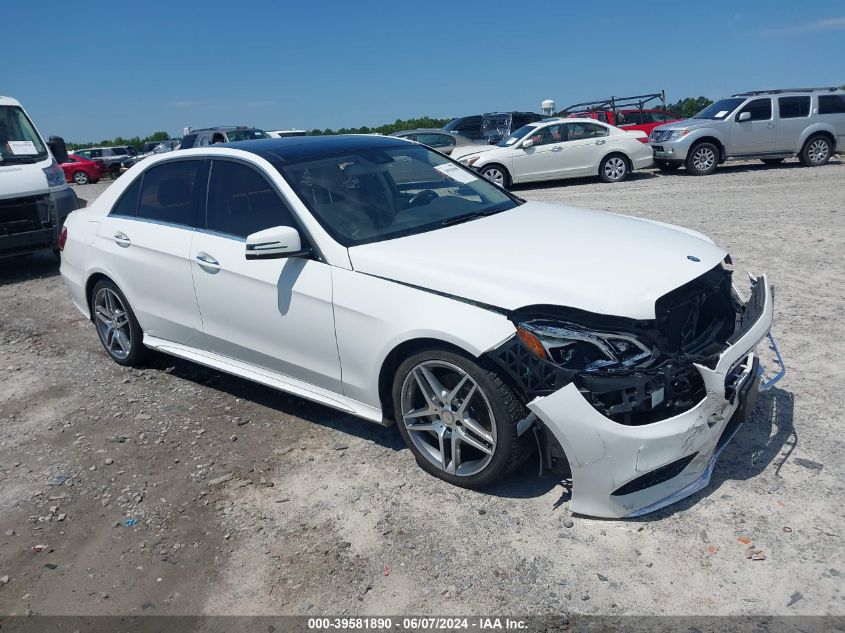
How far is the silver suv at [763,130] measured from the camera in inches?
639

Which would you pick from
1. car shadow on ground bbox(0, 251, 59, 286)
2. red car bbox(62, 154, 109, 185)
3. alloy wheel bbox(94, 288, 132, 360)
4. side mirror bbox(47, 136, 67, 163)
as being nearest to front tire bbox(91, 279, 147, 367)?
alloy wheel bbox(94, 288, 132, 360)

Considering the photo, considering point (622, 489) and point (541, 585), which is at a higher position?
point (622, 489)

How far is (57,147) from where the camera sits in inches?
387

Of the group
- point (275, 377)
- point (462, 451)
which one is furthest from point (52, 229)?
point (462, 451)

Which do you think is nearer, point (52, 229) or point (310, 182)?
point (310, 182)

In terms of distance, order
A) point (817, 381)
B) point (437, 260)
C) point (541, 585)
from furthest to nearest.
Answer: point (817, 381) → point (437, 260) → point (541, 585)

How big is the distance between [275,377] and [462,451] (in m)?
1.34

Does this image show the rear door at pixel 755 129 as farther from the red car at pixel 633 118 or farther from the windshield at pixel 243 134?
the windshield at pixel 243 134

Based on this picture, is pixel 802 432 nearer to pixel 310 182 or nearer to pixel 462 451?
pixel 462 451

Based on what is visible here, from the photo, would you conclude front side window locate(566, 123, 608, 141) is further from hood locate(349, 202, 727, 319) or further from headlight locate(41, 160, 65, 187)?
hood locate(349, 202, 727, 319)

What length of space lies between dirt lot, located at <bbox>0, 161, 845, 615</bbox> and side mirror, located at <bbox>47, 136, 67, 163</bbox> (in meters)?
5.63

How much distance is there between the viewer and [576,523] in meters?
3.28

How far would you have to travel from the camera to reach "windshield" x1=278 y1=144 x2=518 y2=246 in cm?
401

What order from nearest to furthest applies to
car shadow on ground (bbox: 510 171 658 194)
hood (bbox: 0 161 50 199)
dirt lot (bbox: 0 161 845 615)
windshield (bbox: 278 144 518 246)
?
dirt lot (bbox: 0 161 845 615) < windshield (bbox: 278 144 518 246) < hood (bbox: 0 161 50 199) < car shadow on ground (bbox: 510 171 658 194)
